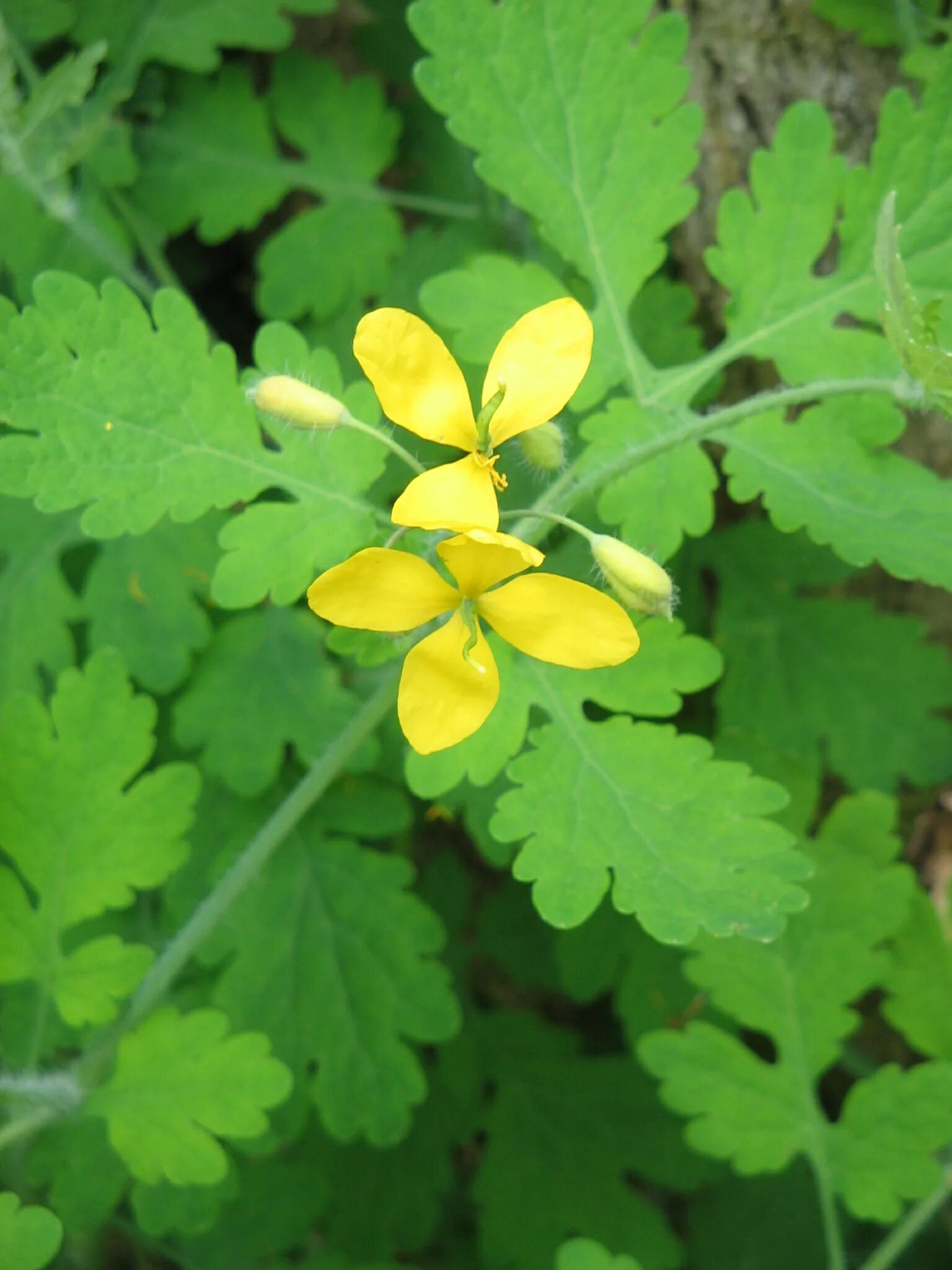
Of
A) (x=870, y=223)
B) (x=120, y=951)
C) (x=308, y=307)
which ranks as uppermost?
(x=870, y=223)

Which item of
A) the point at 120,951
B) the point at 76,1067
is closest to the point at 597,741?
the point at 120,951

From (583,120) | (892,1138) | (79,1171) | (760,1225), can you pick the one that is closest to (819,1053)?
(892,1138)

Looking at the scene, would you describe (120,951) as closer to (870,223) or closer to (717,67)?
(870,223)

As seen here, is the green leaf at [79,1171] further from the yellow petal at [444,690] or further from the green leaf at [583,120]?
the green leaf at [583,120]

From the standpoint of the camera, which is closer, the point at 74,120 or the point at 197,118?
the point at 74,120

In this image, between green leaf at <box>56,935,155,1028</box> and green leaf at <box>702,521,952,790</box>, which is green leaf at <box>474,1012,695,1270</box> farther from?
green leaf at <box>56,935,155,1028</box>

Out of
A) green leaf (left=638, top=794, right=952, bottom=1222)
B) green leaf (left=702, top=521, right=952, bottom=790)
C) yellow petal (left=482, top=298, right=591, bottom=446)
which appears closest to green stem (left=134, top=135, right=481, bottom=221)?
green leaf (left=702, top=521, right=952, bottom=790)

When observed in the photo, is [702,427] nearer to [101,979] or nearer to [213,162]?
[101,979]
